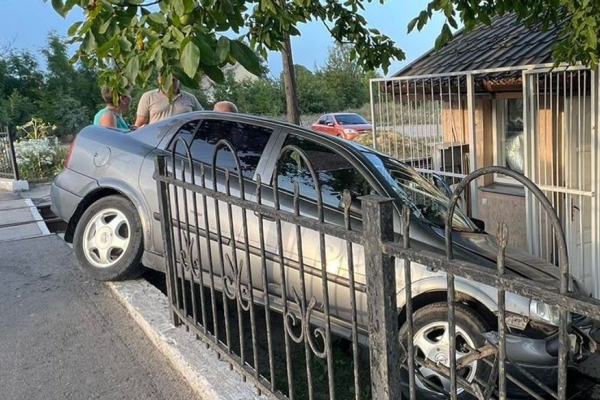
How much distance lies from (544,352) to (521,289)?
6.69 feet

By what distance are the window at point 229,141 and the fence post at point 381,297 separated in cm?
238

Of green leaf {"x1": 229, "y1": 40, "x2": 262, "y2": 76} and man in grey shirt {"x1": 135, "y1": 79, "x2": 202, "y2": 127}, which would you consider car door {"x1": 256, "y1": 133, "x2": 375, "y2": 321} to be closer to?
green leaf {"x1": 229, "y1": 40, "x2": 262, "y2": 76}

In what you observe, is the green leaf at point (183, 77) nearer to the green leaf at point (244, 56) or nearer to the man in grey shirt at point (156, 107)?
the green leaf at point (244, 56)

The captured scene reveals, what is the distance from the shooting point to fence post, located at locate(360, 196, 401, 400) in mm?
1895

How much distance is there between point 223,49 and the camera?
217 cm

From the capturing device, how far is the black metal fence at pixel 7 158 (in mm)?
12648

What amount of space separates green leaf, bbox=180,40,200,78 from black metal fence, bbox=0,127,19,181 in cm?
1218

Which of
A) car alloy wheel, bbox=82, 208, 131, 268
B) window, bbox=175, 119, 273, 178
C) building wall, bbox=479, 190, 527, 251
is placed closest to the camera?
window, bbox=175, 119, 273, 178

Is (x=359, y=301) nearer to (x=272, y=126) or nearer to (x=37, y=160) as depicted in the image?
(x=272, y=126)

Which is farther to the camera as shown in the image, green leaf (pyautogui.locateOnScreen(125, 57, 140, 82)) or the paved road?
the paved road

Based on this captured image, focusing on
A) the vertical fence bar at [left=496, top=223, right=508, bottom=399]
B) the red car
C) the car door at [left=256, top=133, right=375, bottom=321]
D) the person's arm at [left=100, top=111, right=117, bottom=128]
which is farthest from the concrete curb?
the red car

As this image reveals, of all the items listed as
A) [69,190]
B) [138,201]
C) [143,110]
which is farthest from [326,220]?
[143,110]

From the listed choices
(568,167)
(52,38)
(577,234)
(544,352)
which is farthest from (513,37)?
(52,38)

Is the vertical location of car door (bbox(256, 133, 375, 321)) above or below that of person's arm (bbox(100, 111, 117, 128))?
below
